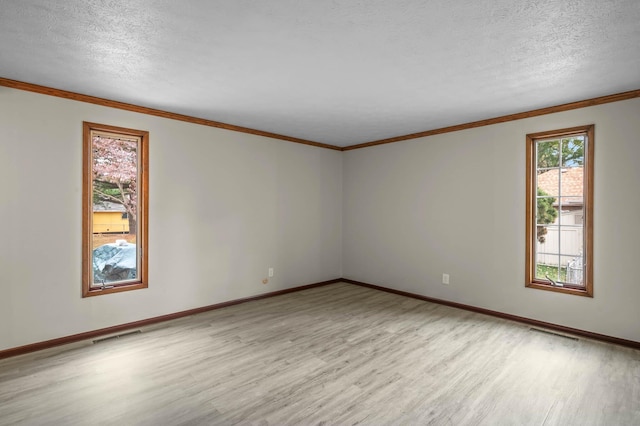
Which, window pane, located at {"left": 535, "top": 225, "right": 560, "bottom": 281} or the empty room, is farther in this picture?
window pane, located at {"left": 535, "top": 225, "right": 560, "bottom": 281}

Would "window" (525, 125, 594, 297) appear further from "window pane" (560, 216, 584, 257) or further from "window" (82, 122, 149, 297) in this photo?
"window" (82, 122, 149, 297)

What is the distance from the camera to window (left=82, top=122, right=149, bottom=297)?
344 cm

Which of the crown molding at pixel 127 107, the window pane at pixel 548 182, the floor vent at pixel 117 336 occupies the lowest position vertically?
the floor vent at pixel 117 336

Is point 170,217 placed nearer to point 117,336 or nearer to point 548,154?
point 117,336

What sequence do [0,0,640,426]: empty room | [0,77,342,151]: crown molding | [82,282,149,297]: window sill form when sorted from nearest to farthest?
[0,0,640,426]: empty room → [0,77,342,151]: crown molding → [82,282,149,297]: window sill

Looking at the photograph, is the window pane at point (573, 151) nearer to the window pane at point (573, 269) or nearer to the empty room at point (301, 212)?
the empty room at point (301, 212)

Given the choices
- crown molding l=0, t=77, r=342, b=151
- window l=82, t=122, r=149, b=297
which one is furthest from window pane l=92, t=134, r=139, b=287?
crown molding l=0, t=77, r=342, b=151

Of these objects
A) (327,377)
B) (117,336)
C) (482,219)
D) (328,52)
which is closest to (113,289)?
(117,336)

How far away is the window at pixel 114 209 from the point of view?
11.3ft

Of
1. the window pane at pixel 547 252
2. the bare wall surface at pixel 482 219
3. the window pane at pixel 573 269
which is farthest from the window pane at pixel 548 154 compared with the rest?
the window pane at pixel 573 269

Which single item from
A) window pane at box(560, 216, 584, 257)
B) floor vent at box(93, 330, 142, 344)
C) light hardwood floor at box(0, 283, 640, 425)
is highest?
window pane at box(560, 216, 584, 257)

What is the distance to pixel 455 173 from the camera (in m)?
4.55

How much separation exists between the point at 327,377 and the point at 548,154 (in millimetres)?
3452

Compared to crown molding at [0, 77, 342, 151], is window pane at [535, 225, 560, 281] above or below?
below
